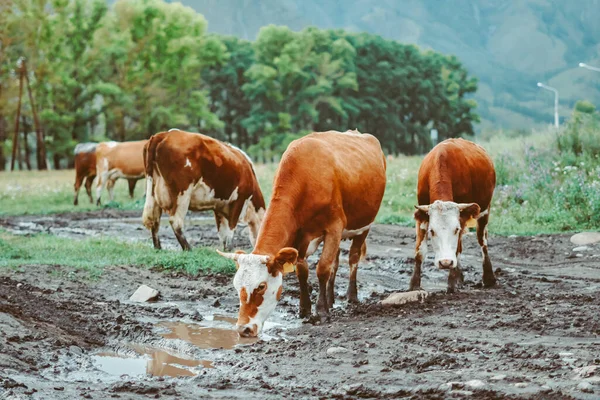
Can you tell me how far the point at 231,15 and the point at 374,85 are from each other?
254ft

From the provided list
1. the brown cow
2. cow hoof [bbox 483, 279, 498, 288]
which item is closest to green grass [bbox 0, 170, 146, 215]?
the brown cow

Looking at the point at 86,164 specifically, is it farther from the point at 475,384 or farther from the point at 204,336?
the point at 475,384

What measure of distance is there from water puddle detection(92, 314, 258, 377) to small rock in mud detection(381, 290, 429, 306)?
1832mm

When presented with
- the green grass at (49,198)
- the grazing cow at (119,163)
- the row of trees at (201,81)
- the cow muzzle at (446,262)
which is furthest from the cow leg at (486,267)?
the row of trees at (201,81)

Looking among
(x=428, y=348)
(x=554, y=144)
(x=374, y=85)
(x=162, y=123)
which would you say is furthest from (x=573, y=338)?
(x=374, y=85)

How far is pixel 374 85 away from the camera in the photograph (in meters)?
79.4

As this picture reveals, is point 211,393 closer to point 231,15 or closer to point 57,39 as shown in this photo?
point 57,39

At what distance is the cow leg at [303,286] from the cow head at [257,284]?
2.64 feet

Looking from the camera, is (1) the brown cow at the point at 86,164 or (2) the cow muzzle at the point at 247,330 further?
(1) the brown cow at the point at 86,164

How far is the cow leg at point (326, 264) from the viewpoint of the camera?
864cm

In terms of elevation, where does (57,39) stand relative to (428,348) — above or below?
above

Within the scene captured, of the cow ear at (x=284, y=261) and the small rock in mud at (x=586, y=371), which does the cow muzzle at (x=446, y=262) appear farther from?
the small rock in mud at (x=586, y=371)

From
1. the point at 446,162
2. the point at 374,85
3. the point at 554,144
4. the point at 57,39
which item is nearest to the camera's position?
the point at 446,162

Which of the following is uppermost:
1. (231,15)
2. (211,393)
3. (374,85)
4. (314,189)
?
(231,15)
